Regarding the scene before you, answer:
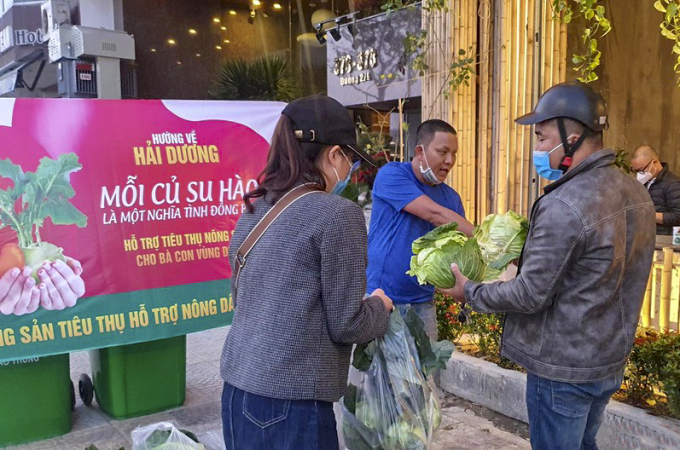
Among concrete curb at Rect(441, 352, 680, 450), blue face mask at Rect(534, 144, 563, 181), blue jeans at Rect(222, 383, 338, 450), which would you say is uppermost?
blue face mask at Rect(534, 144, 563, 181)

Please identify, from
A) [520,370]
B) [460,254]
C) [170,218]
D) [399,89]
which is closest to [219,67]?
[399,89]

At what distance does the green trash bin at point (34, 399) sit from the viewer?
12.8 ft

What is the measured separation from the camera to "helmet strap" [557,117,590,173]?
234 centimetres

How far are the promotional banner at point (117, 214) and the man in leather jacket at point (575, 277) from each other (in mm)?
2560

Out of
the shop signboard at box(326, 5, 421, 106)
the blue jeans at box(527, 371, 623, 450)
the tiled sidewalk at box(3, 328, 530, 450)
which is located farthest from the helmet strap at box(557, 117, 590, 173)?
the shop signboard at box(326, 5, 421, 106)

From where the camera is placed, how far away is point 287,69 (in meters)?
12.5

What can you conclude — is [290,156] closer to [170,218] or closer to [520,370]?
[170,218]

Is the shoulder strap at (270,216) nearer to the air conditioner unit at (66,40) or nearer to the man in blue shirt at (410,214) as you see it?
the man in blue shirt at (410,214)

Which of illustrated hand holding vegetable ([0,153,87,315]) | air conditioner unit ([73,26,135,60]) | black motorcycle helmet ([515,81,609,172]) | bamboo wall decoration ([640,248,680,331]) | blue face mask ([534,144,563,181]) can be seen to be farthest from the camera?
air conditioner unit ([73,26,135,60])

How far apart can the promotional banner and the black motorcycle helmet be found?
2665 millimetres

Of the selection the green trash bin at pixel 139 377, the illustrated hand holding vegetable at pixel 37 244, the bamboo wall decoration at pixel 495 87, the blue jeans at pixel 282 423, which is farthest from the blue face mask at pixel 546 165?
the bamboo wall decoration at pixel 495 87

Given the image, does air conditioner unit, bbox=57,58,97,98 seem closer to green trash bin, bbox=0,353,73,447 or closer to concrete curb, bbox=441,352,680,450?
green trash bin, bbox=0,353,73,447

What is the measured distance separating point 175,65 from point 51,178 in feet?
31.1

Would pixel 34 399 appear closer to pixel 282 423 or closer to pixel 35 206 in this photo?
pixel 35 206
